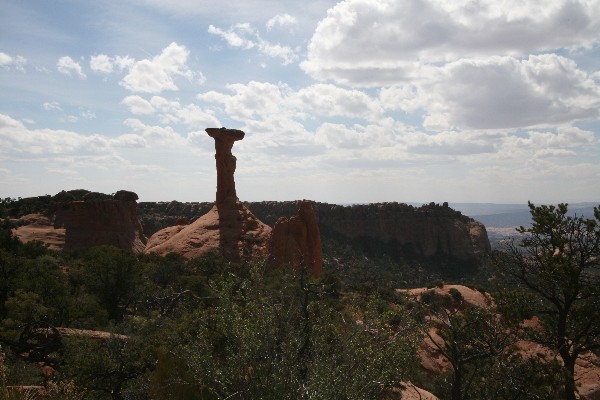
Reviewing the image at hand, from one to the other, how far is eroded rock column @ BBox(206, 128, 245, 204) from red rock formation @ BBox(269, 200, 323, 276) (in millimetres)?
8446

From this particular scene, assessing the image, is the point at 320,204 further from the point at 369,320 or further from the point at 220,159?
the point at 369,320

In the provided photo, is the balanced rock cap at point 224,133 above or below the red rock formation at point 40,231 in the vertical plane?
above

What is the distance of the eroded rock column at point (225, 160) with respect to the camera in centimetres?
4522

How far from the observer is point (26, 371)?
456 inches

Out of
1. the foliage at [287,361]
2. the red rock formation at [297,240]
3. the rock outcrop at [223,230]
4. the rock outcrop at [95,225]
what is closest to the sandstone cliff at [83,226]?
the rock outcrop at [95,225]

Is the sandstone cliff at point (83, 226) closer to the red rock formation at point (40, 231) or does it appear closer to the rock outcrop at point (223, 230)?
the red rock formation at point (40, 231)

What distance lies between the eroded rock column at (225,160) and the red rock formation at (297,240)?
27.7ft

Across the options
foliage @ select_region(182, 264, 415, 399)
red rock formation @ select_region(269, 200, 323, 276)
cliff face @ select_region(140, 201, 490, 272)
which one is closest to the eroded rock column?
red rock formation @ select_region(269, 200, 323, 276)

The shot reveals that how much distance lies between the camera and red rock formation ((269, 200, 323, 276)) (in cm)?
3753

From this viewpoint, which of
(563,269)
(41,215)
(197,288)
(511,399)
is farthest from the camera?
(41,215)

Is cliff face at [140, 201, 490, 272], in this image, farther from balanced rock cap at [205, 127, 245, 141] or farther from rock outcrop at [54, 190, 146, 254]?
balanced rock cap at [205, 127, 245, 141]

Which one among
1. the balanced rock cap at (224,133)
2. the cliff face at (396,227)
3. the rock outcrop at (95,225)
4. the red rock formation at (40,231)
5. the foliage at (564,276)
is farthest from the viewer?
the cliff face at (396,227)

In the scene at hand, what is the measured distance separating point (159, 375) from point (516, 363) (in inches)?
366

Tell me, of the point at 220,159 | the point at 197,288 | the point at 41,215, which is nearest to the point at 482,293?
the point at 197,288
